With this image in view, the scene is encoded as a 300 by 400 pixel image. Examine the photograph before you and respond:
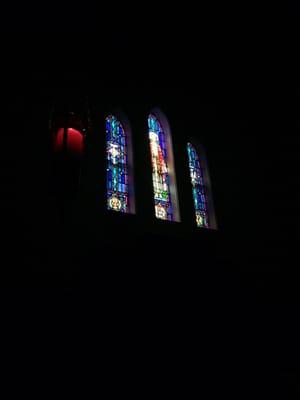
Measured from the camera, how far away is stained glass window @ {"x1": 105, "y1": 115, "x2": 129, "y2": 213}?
5.34 m

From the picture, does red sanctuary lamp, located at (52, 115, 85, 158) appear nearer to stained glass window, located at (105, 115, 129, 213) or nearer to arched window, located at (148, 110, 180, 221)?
stained glass window, located at (105, 115, 129, 213)

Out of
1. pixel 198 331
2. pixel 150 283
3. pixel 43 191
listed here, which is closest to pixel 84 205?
pixel 43 191

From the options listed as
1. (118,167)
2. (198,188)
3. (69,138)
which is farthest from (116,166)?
(69,138)

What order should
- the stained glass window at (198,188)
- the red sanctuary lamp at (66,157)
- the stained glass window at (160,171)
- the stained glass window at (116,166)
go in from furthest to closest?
1. the stained glass window at (198,188)
2. the stained glass window at (160,171)
3. the stained glass window at (116,166)
4. the red sanctuary lamp at (66,157)

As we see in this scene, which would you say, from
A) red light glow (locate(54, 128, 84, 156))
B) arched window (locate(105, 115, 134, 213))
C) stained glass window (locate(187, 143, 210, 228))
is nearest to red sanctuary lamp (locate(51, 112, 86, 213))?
red light glow (locate(54, 128, 84, 156))

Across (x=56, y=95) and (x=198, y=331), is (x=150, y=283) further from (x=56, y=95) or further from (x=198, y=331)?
(x=56, y=95)

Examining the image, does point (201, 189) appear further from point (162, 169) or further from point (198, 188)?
point (162, 169)

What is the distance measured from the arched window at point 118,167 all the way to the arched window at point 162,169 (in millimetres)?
449

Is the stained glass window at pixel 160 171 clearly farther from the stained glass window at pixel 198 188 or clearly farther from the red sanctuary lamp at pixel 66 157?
the red sanctuary lamp at pixel 66 157

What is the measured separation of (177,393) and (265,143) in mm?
5007

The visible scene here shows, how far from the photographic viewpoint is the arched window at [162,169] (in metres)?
5.74

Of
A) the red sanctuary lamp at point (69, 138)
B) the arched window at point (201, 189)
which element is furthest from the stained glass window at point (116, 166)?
the red sanctuary lamp at point (69, 138)

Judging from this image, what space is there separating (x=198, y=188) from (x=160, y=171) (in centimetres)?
77

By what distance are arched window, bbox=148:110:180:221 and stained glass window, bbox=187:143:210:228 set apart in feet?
1.47
